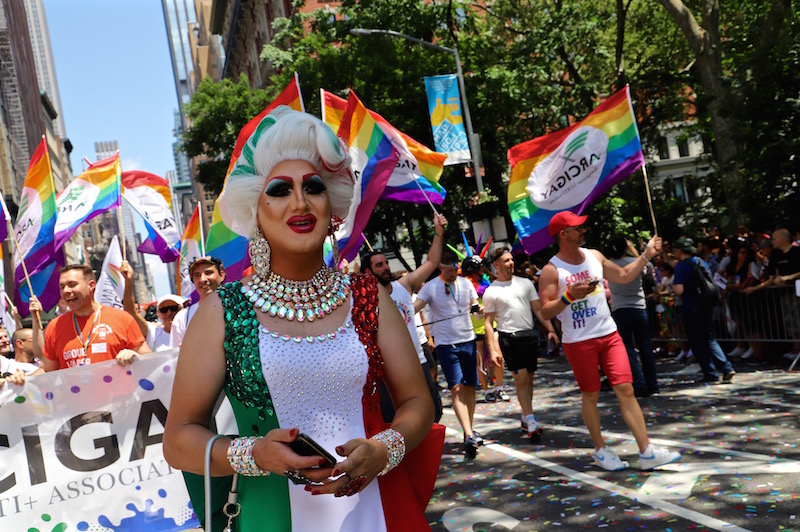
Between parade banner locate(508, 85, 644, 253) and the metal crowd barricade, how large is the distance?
4.16 metres

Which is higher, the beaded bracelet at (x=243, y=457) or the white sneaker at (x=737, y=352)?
the beaded bracelet at (x=243, y=457)

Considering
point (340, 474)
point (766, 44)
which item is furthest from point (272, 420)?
point (766, 44)

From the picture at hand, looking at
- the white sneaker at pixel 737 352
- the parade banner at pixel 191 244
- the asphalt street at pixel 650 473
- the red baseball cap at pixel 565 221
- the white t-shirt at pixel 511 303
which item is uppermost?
the parade banner at pixel 191 244

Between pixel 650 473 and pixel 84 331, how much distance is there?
4368 millimetres

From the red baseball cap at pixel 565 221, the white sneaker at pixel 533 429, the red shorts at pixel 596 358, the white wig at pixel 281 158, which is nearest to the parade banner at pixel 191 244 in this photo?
the white sneaker at pixel 533 429

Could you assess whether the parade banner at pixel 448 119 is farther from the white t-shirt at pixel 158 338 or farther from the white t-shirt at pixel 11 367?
the white t-shirt at pixel 11 367

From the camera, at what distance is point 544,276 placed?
306 inches

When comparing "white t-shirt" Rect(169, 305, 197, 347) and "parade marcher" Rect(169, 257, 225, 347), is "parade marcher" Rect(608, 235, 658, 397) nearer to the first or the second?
"parade marcher" Rect(169, 257, 225, 347)

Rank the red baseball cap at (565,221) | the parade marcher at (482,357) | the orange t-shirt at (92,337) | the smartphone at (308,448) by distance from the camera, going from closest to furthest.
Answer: the smartphone at (308,448) < the orange t-shirt at (92,337) < the red baseball cap at (565,221) < the parade marcher at (482,357)

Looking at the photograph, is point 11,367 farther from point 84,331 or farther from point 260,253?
point 260,253

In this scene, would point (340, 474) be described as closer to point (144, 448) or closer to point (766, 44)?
point (144, 448)

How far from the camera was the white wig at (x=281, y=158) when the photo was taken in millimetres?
2590

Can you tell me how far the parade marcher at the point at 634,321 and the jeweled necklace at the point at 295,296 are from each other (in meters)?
9.10

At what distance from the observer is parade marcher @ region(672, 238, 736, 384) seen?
38.3 feet
